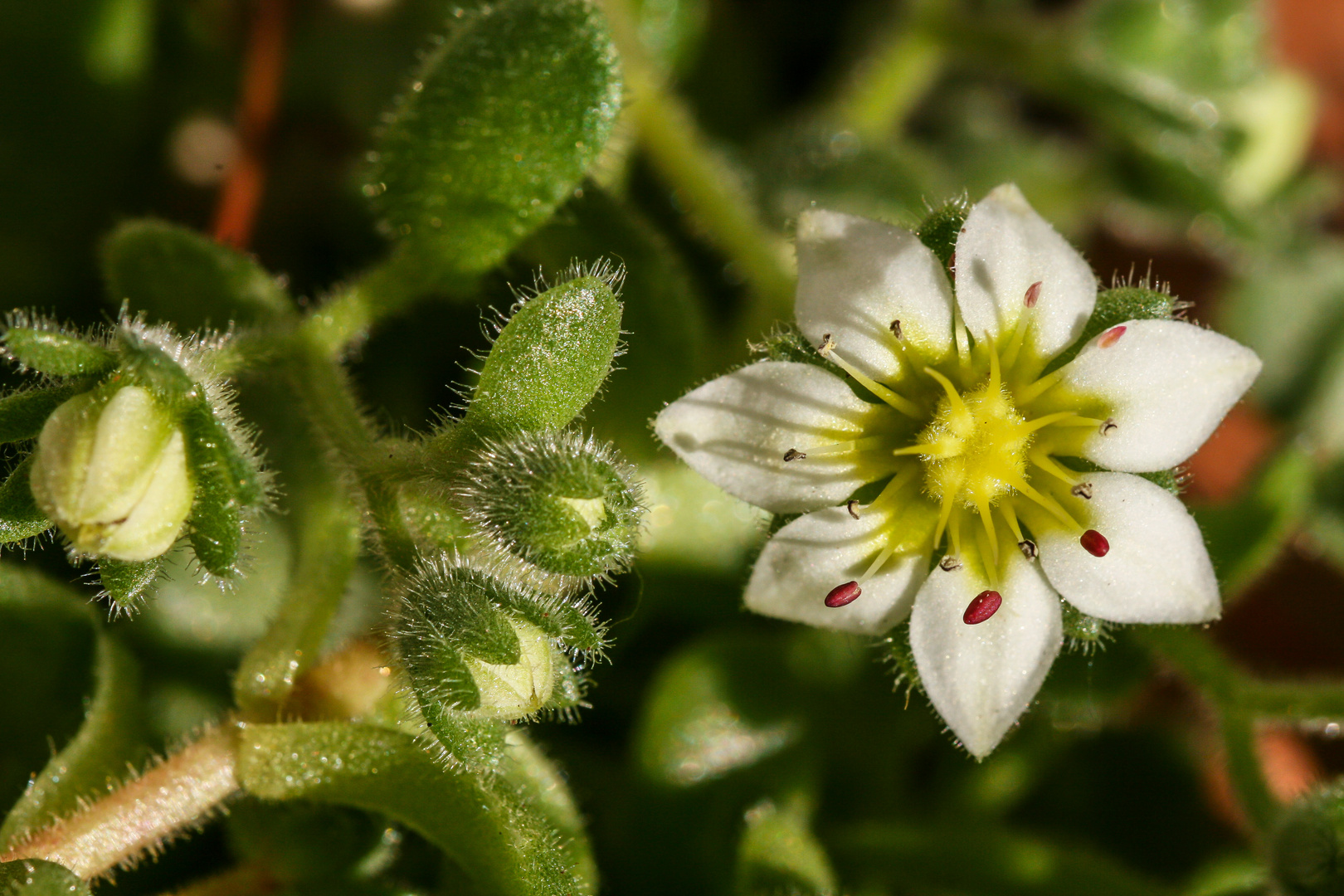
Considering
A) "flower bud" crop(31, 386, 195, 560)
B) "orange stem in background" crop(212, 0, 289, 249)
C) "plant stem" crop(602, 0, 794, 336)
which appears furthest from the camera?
"orange stem in background" crop(212, 0, 289, 249)

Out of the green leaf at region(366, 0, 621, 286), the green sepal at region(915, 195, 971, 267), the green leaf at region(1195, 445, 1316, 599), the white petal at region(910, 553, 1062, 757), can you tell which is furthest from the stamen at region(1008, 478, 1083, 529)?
the green leaf at region(366, 0, 621, 286)

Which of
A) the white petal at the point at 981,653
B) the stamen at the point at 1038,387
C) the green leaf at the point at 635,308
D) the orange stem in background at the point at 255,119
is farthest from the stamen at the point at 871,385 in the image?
the orange stem in background at the point at 255,119

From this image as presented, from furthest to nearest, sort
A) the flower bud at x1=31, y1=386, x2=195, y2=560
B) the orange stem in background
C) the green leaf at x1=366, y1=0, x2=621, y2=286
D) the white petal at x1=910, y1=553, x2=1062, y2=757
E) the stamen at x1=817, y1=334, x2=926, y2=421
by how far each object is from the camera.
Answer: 1. the orange stem in background
2. the green leaf at x1=366, y1=0, x2=621, y2=286
3. the stamen at x1=817, y1=334, x2=926, y2=421
4. the white petal at x1=910, y1=553, x2=1062, y2=757
5. the flower bud at x1=31, y1=386, x2=195, y2=560

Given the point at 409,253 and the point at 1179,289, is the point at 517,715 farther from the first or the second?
the point at 1179,289

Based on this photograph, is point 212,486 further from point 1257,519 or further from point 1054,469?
point 1257,519

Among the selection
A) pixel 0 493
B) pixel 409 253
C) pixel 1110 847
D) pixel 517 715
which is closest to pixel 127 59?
pixel 409 253

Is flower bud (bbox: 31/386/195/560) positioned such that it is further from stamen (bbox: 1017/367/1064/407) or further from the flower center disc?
stamen (bbox: 1017/367/1064/407)
